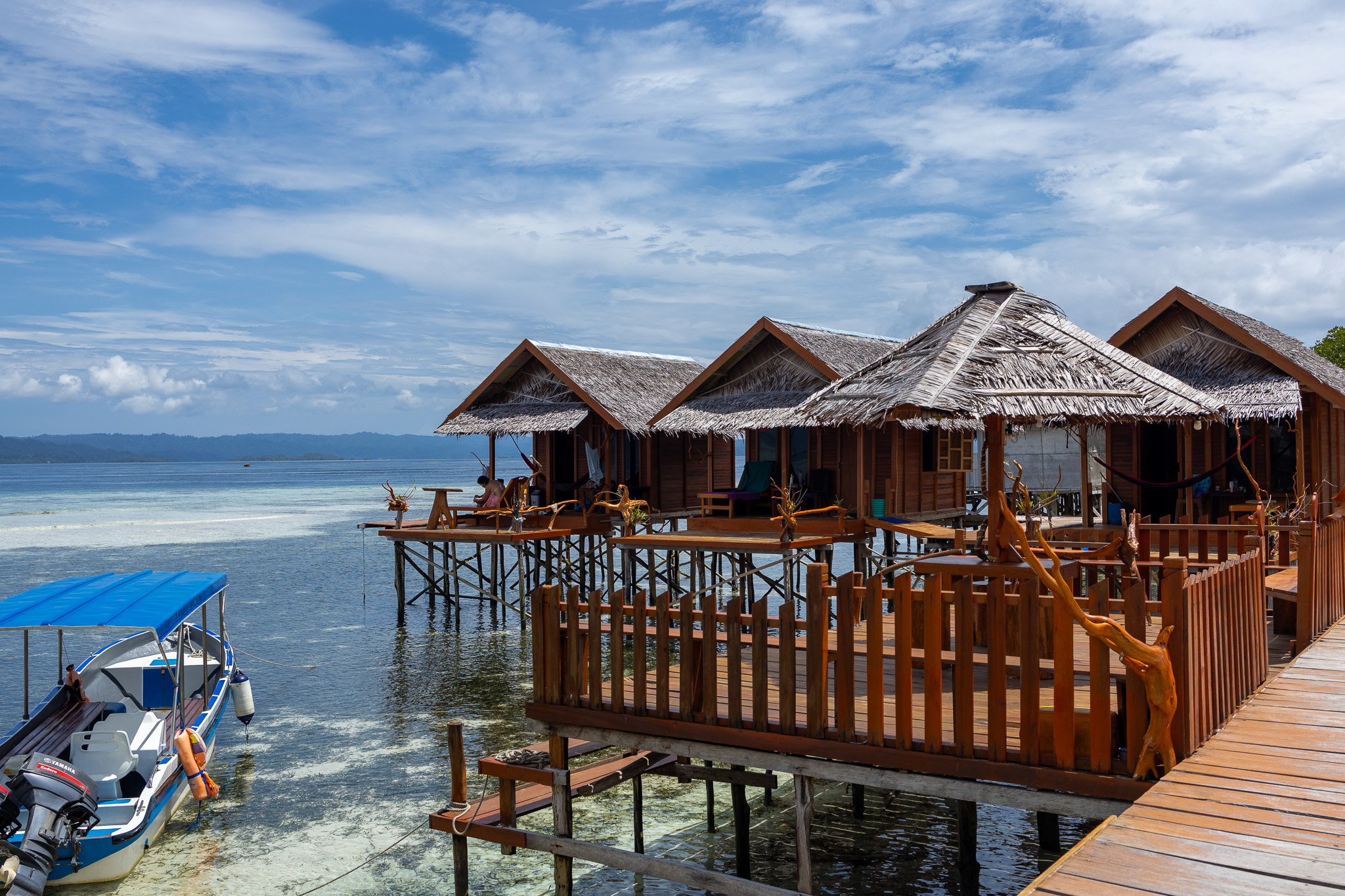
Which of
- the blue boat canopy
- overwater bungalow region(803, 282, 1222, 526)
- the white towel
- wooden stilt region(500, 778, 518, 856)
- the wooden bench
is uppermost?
overwater bungalow region(803, 282, 1222, 526)

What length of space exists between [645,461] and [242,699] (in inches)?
453

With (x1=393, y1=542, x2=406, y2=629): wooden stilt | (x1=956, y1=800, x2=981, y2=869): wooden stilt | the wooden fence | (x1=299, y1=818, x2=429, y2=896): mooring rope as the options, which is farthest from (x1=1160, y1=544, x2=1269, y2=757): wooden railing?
(x1=393, y1=542, x2=406, y2=629): wooden stilt

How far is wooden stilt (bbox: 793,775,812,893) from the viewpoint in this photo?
658 centimetres

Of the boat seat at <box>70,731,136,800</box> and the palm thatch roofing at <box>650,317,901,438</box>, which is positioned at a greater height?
the palm thatch roofing at <box>650,317,901,438</box>

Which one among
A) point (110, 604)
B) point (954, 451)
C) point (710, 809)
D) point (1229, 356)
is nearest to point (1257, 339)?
point (1229, 356)

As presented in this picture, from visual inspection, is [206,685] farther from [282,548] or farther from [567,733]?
[282,548]

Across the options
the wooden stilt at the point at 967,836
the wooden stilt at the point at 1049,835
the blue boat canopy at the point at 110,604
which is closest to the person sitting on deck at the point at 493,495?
the blue boat canopy at the point at 110,604

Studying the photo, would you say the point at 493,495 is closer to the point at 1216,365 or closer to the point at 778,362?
the point at 778,362

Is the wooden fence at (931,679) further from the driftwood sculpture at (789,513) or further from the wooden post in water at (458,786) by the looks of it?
the driftwood sculpture at (789,513)

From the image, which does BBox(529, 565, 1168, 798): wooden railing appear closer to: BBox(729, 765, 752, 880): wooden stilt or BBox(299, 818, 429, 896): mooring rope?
BBox(729, 765, 752, 880): wooden stilt

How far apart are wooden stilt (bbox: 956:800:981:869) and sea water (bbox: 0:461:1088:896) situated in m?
0.14

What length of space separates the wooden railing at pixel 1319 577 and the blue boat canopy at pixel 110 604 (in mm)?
10767

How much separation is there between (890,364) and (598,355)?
58.4 ft

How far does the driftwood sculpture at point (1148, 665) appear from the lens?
498 centimetres
